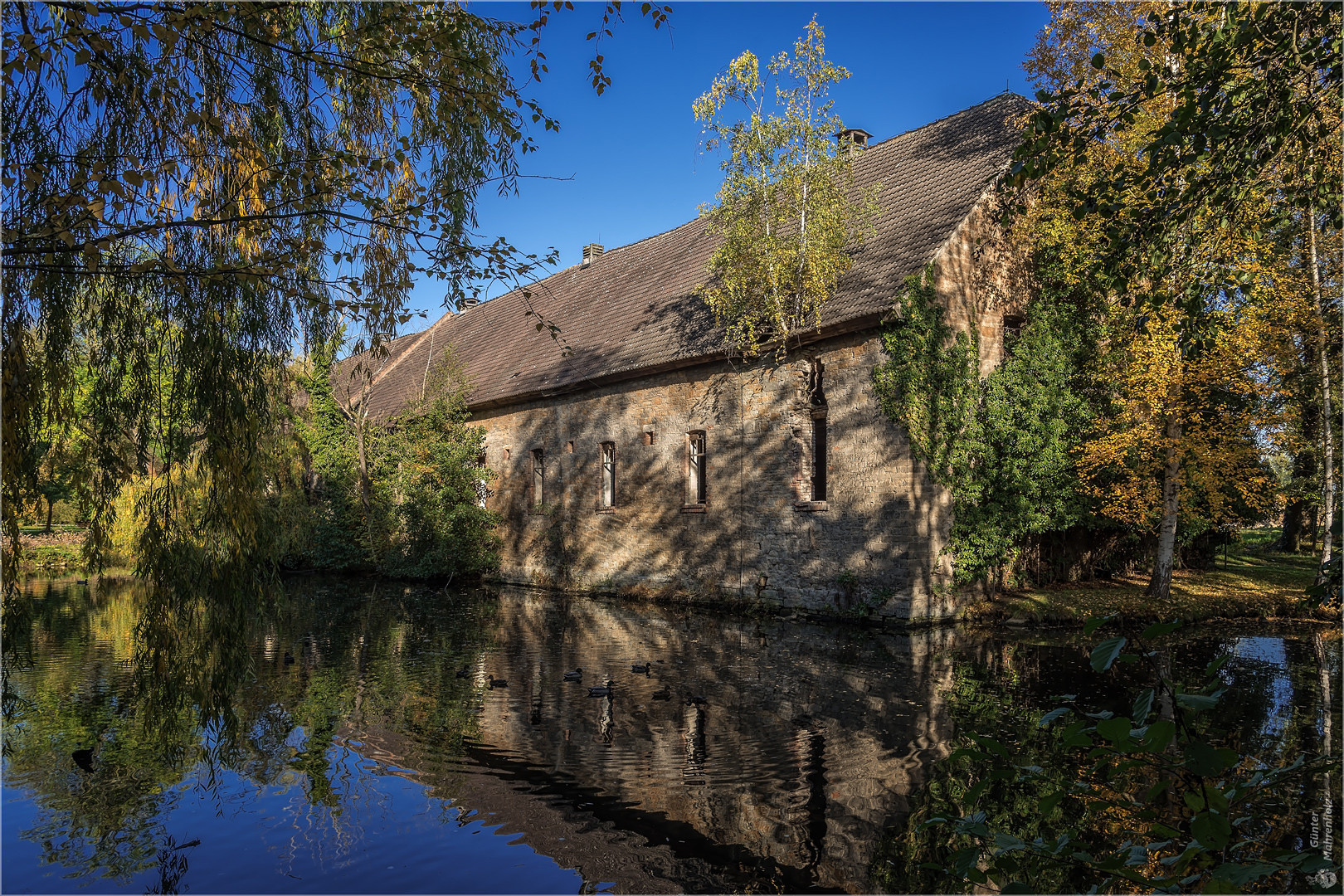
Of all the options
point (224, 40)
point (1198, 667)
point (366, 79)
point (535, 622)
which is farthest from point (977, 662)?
point (224, 40)

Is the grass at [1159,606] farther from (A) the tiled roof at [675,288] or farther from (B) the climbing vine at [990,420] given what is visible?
(A) the tiled roof at [675,288]

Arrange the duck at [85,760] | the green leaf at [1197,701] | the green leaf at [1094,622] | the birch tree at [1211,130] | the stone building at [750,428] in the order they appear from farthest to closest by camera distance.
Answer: the stone building at [750,428], the duck at [85,760], the birch tree at [1211,130], the green leaf at [1094,622], the green leaf at [1197,701]

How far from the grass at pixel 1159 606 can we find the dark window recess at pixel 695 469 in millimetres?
6143

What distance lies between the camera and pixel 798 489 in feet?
52.6

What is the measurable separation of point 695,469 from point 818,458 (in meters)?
3.26

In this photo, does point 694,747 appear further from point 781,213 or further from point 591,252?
point 591,252

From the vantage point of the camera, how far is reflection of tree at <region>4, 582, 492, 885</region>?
4.73 m

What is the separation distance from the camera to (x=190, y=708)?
4.75 m

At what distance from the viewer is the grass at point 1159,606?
14289 mm

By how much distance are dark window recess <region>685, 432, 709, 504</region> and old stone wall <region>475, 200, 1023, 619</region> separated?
0.25 ft

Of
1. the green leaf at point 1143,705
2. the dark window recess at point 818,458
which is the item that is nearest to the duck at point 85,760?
the green leaf at point 1143,705

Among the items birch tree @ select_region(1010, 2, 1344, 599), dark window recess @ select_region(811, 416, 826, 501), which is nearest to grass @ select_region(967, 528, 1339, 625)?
dark window recess @ select_region(811, 416, 826, 501)

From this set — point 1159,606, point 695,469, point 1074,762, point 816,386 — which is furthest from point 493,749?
point 1159,606

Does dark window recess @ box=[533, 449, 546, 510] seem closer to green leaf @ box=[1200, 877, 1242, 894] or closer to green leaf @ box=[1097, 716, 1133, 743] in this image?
green leaf @ box=[1097, 716, 1133, 743]
